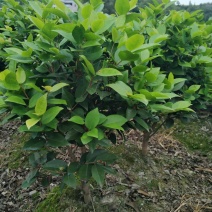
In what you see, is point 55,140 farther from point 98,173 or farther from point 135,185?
point 135,185

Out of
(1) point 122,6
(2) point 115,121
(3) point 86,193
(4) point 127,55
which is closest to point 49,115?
(2) point 115,121

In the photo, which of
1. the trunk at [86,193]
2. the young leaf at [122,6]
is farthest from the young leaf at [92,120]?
the trunk at [86,193]

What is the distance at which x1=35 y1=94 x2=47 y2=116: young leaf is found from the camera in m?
1.17

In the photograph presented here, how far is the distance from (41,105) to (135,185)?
4.35 feet

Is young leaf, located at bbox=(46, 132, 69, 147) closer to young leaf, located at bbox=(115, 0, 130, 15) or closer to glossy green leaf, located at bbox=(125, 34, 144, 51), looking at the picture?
glossy green leaf, located at bbox=(125, 34, 144, 51)

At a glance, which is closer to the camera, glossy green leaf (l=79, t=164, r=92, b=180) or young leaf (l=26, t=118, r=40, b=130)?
young leaf (l=26, t=118, r=40, b=130)

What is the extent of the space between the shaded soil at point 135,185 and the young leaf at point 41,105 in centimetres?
89

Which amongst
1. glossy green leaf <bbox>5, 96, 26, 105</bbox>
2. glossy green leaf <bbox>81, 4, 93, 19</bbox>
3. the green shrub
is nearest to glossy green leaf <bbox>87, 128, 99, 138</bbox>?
the green shrub

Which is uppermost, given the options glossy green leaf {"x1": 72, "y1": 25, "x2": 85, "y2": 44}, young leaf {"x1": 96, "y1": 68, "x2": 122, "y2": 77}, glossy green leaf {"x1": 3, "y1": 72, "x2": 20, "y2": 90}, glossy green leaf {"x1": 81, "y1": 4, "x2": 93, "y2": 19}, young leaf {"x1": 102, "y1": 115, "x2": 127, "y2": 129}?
glossy green leaf {"x1": 81, "y1": 4, "x2": 93, "y2": 19}

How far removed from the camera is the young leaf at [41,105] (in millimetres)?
1167

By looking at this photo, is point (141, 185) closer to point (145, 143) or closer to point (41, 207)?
point (145, 143)

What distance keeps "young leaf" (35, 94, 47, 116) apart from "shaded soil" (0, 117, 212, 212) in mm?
886

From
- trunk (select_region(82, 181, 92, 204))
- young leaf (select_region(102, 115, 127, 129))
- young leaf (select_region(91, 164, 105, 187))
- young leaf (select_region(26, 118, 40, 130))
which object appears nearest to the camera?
young leaf (select_region(26, 118, 40, 130))

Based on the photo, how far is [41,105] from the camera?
3.87 feet
